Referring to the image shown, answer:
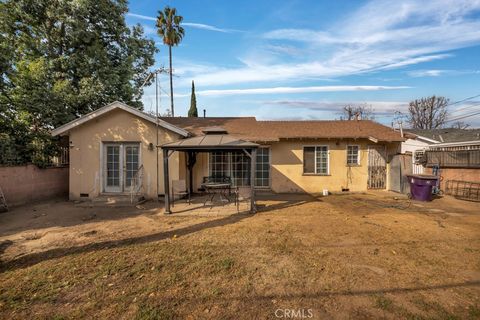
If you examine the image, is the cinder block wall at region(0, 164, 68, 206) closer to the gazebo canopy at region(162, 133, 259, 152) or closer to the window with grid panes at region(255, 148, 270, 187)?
the gazebo canopy at region(162, 133, 259, 152)

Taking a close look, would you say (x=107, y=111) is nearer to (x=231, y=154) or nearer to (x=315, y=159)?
(x=231, y=154)

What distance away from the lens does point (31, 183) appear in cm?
1037

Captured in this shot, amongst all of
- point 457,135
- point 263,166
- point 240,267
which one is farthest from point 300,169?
point 457,135

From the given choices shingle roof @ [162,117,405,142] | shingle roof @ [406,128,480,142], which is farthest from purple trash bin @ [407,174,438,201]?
shingle roof @ [406,128,480,142]

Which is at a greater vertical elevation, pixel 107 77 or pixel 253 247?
pixel 107 77

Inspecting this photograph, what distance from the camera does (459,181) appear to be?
11.7m

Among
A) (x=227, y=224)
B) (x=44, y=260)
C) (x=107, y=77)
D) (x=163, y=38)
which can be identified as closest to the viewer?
(x=44, y=260)

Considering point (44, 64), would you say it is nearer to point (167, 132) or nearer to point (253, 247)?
point (167, 132)

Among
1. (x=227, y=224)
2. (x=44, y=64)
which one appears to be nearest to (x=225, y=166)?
(x=227, y=224)

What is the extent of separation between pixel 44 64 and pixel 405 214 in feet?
58.4

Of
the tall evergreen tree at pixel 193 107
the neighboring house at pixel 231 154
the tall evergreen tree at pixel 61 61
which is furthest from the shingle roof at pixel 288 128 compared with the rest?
the tall evergreen tree at pixel 193 107

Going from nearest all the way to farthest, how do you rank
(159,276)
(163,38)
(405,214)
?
1. (159,276)
2. (405,214)
3. (163,38)

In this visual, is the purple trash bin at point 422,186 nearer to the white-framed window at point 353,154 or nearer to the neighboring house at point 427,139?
the white-framed window at point 353,154

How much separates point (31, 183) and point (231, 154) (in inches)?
345
